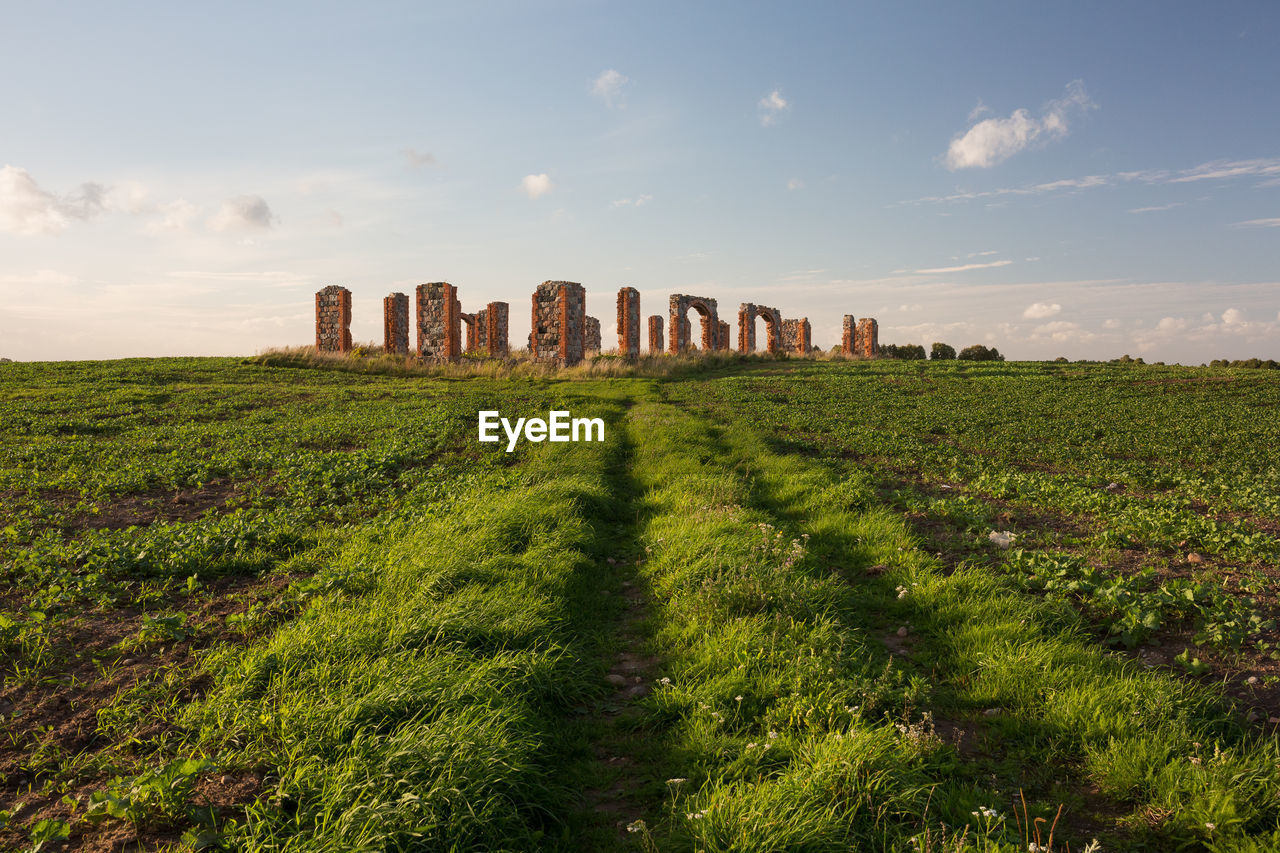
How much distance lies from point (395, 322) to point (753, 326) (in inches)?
1066

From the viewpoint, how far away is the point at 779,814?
368 cm

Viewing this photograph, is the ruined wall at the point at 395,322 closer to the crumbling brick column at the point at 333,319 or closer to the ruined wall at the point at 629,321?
the crumbling brick column at the point at 333,319

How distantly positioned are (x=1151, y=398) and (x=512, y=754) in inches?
1188

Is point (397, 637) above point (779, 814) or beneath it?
above

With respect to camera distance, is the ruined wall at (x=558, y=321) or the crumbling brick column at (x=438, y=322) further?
the crumbling brick column at (x=438, y=322)

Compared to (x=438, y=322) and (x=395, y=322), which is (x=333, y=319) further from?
(x=438, y=322)

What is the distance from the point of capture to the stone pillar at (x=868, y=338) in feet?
187

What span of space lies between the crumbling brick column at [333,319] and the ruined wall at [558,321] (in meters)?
14.3

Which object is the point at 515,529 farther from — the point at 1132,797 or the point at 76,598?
the point at 1132,797

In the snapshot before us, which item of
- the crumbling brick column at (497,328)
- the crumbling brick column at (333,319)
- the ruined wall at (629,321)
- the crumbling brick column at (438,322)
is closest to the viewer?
the ruined wall at (629,321)

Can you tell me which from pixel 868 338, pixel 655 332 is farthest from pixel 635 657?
pixel 868 338

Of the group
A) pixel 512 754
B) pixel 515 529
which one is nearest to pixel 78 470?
pixel 515 529

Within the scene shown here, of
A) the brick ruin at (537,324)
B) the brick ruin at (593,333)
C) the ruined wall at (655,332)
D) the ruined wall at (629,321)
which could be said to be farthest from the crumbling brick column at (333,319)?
the ruined wall at (655,332)

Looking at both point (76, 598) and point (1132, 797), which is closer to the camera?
point (1132, 797)
